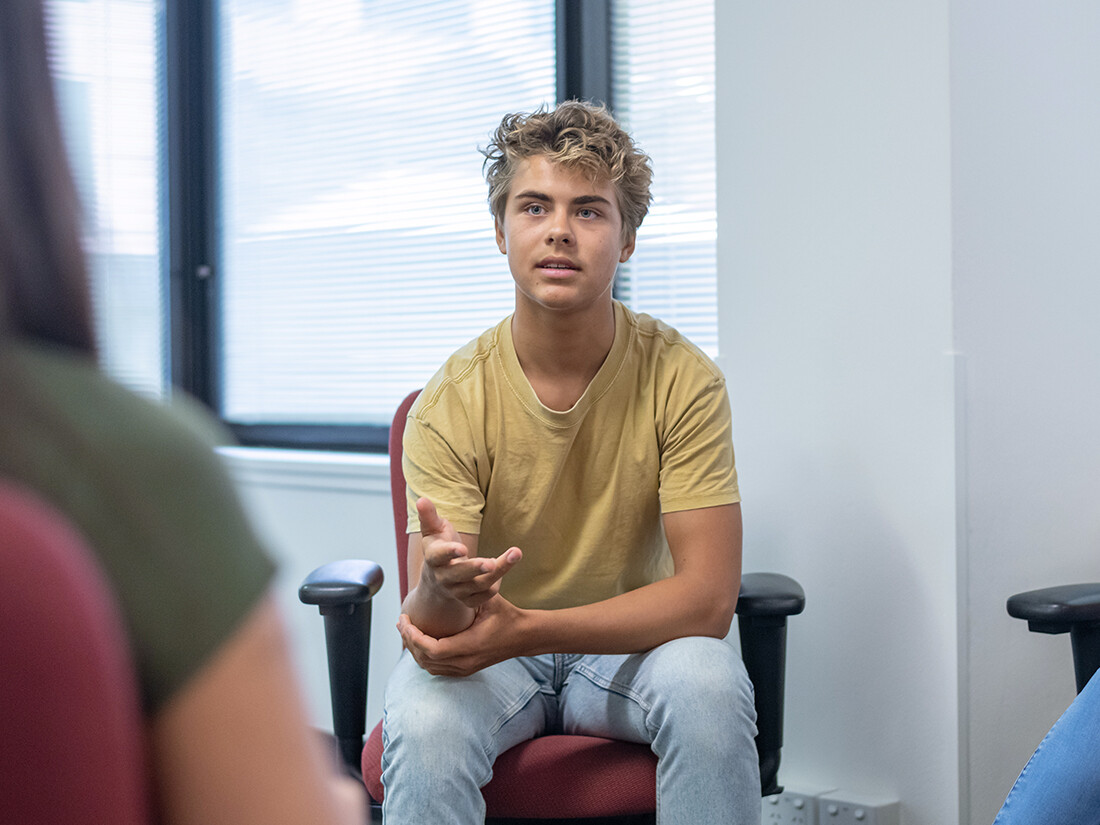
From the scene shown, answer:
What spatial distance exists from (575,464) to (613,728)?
43 centimetres

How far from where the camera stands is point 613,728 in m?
1.59

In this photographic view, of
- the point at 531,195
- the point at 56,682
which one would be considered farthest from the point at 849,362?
the point at 56,682

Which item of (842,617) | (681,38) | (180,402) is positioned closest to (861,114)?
(681,38)

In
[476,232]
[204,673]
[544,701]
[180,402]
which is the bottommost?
[544,701]

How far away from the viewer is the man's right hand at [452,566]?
1.45 meters

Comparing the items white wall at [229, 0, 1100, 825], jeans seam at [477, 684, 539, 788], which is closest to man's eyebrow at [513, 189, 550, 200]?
white wall at [229, 0, 1100, 825]

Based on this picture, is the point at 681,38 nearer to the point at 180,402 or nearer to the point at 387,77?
the point at 387,77

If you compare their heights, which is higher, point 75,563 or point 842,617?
point 75,563

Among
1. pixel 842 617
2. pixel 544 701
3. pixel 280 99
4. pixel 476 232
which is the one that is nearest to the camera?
pixel 544 701

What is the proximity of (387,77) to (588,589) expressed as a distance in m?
1.95

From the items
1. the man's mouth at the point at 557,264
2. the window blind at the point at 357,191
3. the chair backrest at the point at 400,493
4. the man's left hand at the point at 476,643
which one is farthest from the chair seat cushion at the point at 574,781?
the window blind at the point at 357,191

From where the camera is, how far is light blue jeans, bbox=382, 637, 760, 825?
4.75ft

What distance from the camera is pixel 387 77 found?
318cm

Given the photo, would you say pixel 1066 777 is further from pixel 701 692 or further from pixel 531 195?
pixel 531 195
